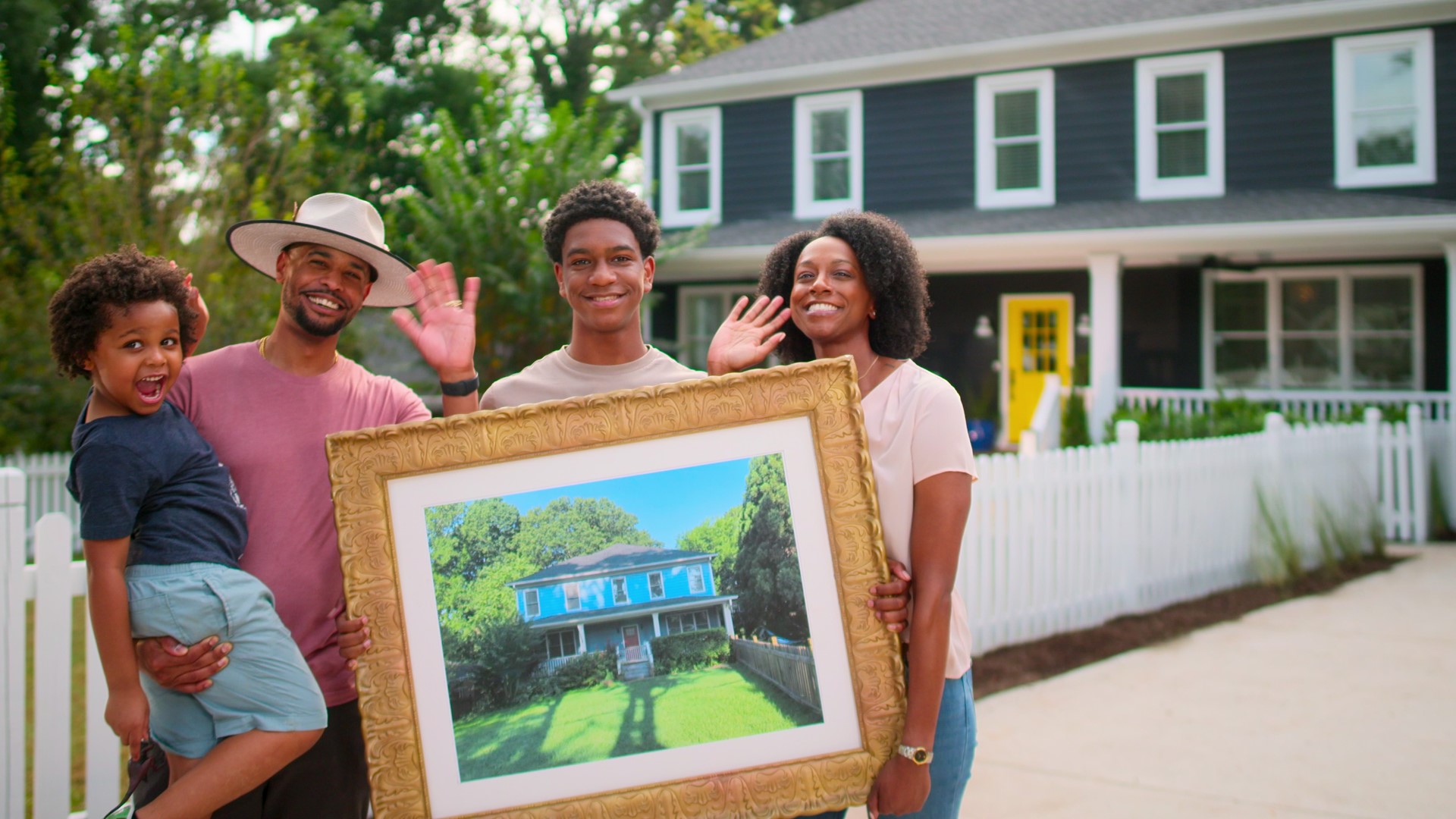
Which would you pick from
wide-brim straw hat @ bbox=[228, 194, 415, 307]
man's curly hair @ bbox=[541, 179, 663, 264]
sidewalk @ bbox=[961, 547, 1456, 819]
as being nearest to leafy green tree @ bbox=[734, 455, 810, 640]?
man's curly hair @ bbox=[541, 179, 663, 264]

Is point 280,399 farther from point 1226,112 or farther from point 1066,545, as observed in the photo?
point 1226,112

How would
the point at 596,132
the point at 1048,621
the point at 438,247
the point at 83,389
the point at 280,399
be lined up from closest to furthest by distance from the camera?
the point at 280,399 < the point at 1048,621 < the point at 83,389 < the point at 438,247 < the point at 596,132

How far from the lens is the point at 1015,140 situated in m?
15.3

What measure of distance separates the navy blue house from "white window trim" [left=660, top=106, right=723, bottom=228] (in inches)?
1.8

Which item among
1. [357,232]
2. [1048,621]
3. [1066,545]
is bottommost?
[1048,621]

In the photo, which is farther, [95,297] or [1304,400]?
[1304,400]

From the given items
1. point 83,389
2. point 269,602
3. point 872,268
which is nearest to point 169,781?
point 269,602

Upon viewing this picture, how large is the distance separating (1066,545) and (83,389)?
422 inches

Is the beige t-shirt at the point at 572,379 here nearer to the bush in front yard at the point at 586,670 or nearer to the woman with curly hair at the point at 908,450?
the woman with curly hair at the point at 908,450

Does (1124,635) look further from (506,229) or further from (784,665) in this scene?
(506,229)

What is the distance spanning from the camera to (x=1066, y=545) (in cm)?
724

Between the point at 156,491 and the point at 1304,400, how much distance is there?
14082mm

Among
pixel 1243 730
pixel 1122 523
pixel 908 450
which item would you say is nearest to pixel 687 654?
pixel 908 450

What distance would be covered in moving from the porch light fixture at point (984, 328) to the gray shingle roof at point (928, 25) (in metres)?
4.03
